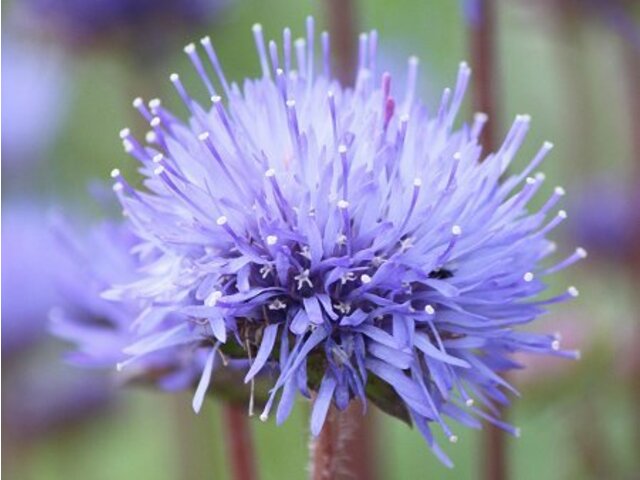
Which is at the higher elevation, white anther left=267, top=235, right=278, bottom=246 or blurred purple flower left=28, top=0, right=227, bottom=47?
blurred purple flower left=28, top=0, right=227, bottom=47

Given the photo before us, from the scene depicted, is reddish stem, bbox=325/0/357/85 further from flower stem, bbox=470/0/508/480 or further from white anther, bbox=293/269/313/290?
white anther, bbox=293/269/313/290

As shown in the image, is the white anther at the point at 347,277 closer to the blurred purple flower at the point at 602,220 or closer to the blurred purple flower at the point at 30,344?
the blurred purple flower at the point at 30,344

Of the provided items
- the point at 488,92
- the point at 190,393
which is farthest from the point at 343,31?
the point at 190,393

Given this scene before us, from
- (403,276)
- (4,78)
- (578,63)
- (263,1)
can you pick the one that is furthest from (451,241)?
Answer: (263,1)

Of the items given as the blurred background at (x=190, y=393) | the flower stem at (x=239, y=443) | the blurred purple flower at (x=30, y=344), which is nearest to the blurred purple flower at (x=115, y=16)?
the blurred background at (x=190, y=393)

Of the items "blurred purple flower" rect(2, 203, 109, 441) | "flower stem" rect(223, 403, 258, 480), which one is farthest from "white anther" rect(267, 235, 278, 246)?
"blurred purple flower" rect(2, 203, 109, 441)

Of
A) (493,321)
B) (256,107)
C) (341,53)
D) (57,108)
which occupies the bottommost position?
(493,321)

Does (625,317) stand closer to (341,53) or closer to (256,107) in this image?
(341,53)
